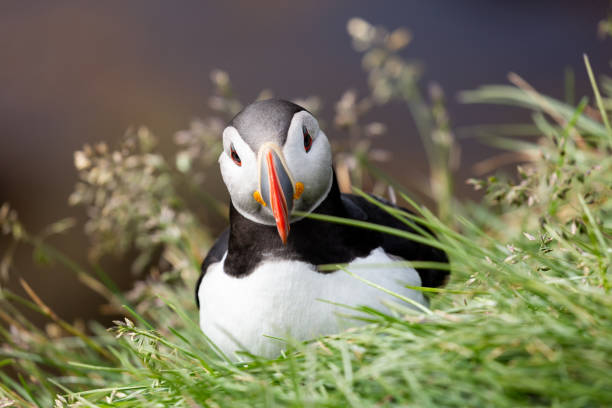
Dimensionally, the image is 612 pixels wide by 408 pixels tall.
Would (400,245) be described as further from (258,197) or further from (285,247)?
(258,197)

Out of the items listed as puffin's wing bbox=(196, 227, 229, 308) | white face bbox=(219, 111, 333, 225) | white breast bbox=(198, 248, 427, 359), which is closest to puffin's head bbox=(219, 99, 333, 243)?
white face bbox=(219, 111, 333, 225)

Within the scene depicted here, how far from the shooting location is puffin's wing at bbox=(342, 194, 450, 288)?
5.65ft

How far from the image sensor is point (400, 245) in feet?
5.67

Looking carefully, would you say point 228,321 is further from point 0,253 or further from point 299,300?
point 0,253

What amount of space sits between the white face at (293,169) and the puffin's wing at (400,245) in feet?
0.77

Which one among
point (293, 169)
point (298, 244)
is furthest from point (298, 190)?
point (298, 244)

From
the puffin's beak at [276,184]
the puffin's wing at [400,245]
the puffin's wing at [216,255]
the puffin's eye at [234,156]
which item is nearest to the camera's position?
the puffin's beak at [276,184]

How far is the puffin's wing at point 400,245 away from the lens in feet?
5.65

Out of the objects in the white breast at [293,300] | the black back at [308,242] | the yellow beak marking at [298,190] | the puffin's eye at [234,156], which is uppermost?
the puffin's eye at [234,156]

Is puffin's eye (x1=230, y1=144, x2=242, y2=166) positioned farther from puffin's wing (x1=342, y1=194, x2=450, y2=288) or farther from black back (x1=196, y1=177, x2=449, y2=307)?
puffin's wing (x1=342, y1=194, x2=450, y2=288)

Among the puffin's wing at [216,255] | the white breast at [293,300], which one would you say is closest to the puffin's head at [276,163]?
the white breast at [293,300]

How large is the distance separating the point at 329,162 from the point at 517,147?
4.69 feet

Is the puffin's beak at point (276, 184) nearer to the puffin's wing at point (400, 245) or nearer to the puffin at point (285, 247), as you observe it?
the puffin at point (285, 247)

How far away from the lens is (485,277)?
1.23 meters
